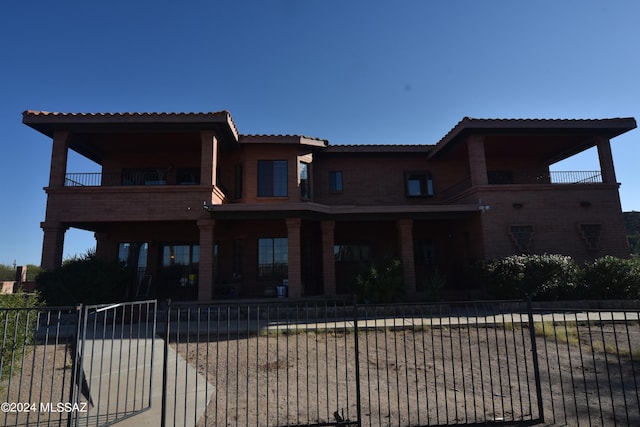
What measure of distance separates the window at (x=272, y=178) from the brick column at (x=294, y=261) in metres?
2.58

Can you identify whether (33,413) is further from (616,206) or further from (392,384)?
(616,206)

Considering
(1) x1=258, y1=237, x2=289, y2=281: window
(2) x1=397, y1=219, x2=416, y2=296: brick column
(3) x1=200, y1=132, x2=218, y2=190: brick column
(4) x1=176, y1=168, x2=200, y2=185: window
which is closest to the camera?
(3) x1=200, y1=132, x2=218, y2=190: brick column

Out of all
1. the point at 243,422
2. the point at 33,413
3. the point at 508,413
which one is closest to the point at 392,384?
the point at 508,413

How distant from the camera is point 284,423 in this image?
4.84 meters

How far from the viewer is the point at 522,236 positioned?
48.2 ft

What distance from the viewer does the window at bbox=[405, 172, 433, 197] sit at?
1806cm

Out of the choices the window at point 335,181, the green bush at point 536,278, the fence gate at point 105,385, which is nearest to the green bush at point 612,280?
the green bush at point 536,278

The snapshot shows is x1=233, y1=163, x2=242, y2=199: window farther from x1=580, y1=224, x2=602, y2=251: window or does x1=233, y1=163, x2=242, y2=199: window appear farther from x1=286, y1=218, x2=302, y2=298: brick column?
x1=580, y1=224, x2=602, y2=251: window

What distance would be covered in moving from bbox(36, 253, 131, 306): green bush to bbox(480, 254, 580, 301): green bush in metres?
13.5

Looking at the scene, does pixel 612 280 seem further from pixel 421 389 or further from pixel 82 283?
pixel 82 283

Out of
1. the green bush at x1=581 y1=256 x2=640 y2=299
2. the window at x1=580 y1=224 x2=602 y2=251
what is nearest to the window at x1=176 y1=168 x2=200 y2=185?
the green bush at x1=581 y1=256 x2=640 y2=299

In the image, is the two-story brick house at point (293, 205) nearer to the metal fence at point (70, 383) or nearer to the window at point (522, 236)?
the window at point (522, 236)

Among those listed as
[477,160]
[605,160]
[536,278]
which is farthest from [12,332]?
[605,160]

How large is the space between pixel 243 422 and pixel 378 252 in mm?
13020
